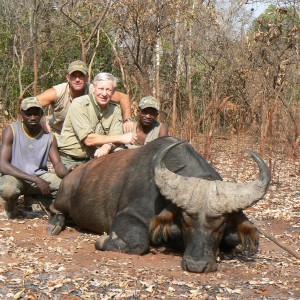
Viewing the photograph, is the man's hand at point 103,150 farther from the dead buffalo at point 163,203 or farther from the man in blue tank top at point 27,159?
the man in blue tank top at point 27,159

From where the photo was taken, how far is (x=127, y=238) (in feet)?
17.4

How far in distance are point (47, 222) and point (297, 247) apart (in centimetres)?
281

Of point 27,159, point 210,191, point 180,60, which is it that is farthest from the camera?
point 180,60

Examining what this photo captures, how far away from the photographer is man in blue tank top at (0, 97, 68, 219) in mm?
6613

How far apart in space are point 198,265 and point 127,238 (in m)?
0.86

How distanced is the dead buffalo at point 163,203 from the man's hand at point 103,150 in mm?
211

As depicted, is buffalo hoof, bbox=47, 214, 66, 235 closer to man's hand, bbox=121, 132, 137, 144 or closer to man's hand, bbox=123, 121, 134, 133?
man's hand, bbox=121, 132, 137, 144

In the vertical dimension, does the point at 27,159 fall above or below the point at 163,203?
above

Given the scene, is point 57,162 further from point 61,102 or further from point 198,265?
point 198,265

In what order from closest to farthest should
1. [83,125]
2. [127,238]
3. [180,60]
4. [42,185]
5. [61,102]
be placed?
[127,238] → [42,185] → [83,125] → [61,102] → [180,60]

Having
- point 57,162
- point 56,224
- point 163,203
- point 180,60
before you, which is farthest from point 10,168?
point 180,60

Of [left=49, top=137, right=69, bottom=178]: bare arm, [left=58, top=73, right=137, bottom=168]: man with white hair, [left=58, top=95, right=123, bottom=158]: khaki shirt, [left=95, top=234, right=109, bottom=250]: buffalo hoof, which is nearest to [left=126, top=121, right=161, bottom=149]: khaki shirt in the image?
[left=58, top=73, right=137, bottom=168]: man with white hair

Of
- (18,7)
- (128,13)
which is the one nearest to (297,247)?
(128,13)

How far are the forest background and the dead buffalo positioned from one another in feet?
11.6
